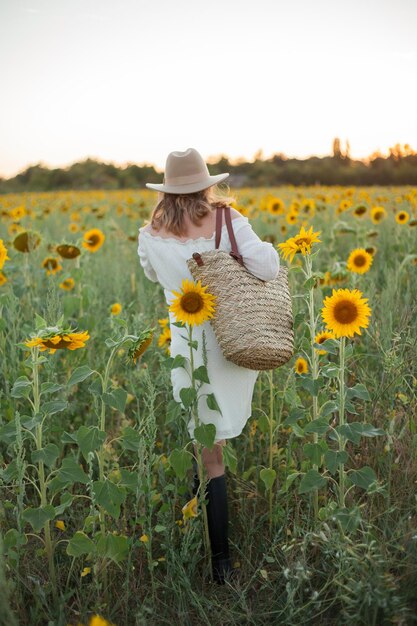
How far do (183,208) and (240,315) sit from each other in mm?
461

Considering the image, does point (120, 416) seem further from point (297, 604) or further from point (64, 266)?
point (64, 266)

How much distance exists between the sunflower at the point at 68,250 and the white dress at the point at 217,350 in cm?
143

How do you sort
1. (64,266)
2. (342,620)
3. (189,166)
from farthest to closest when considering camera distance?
(64,266)
(189,166)
(342,620)

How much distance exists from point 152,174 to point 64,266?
51.4 feet

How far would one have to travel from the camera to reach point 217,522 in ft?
7.48

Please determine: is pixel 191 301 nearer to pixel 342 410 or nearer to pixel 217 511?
pixel 342 410

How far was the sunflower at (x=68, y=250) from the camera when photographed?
11.9ft

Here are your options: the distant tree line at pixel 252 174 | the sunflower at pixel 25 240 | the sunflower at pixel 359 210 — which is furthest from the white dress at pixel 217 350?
the distant tree line at pixel 252 174

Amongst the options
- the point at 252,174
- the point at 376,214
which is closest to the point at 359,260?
the point at 376,214

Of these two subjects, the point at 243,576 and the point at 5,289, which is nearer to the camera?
the point at 243,576

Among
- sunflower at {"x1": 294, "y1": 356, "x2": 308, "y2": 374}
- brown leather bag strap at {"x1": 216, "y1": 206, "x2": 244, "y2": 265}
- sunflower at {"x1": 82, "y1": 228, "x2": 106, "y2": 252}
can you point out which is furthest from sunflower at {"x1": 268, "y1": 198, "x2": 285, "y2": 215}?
brown leather bag strap at {"x1": 216, "y1": 206, "x2": 244, "y2": 265}

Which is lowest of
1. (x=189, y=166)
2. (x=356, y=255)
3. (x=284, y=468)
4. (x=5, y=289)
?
(x=284, y=468)

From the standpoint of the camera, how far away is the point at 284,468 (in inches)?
100

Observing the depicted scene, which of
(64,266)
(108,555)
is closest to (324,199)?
(64,266)
